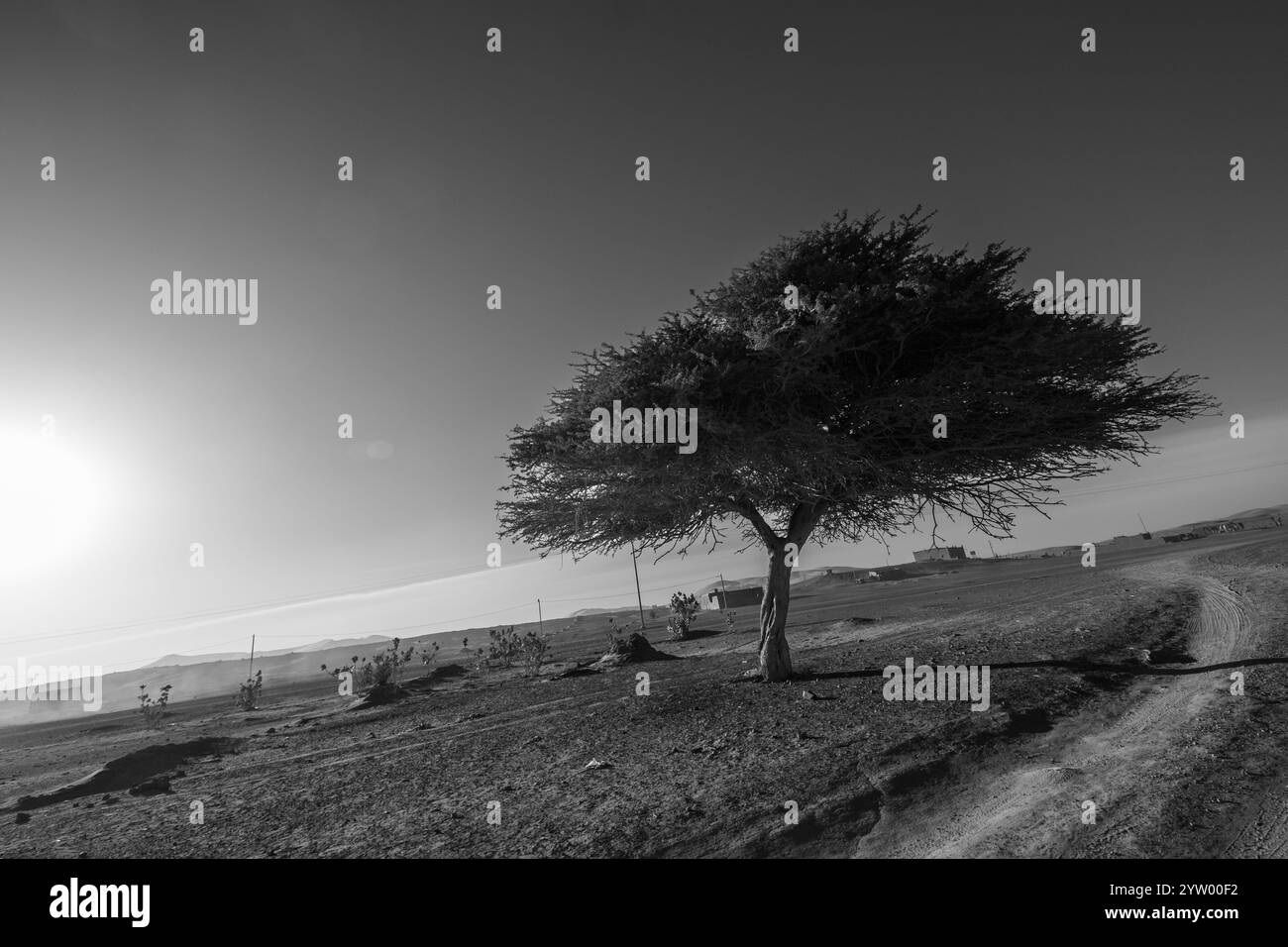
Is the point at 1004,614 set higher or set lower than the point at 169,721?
higher

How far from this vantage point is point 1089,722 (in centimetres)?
740

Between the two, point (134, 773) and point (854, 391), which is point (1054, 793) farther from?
Answer: point (134, 773)

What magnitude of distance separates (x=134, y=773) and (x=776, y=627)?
12.9 metres

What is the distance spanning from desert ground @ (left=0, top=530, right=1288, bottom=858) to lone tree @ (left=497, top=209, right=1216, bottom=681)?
3.80m

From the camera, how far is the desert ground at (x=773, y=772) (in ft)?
15.7

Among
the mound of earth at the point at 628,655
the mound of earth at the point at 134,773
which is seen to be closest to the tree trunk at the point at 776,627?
the mound of earth at the point at 628,655

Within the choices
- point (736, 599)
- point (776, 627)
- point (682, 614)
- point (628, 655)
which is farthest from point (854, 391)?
point (736, 599)

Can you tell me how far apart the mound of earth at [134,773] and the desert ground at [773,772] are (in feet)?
0.23

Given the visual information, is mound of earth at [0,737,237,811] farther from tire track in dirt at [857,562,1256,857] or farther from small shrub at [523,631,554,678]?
tire track in dirt at [857,562,1256,857]

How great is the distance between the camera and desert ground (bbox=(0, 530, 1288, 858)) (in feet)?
15.7

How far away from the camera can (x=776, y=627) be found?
12375 millimetres
